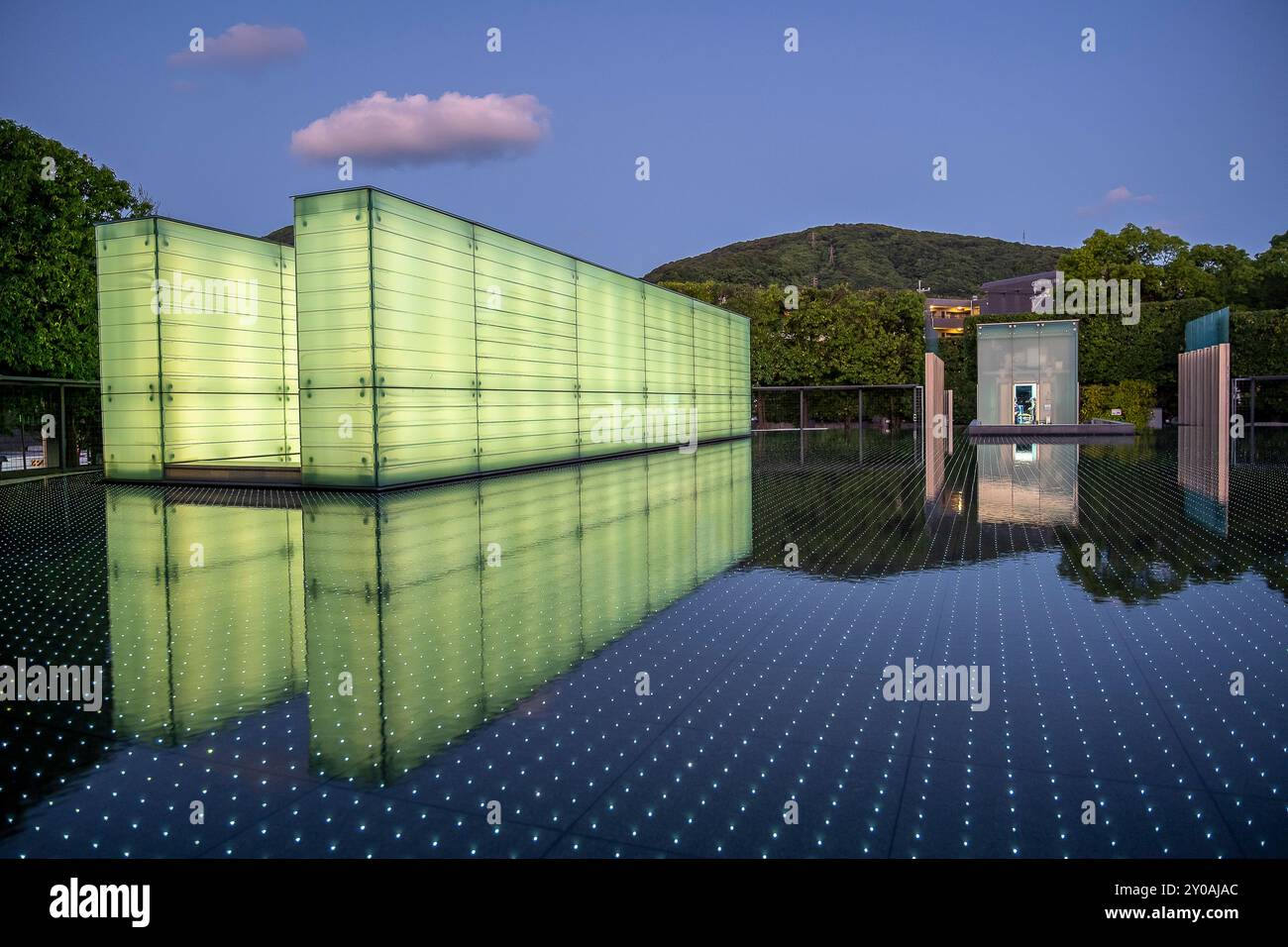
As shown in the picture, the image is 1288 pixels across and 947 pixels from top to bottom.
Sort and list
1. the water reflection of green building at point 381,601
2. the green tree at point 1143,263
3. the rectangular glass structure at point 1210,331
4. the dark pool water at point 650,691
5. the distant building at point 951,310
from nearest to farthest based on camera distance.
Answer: the dark pool water at point 650,691 < the water reflection of green building at point 381,601 < the rectangular glass structure at point 1210,331 < the green tree at point 1143,263 < the distant building at point 951,310

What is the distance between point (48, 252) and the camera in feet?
70.3

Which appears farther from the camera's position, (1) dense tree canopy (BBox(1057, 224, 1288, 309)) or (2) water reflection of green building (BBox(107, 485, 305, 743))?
(1) dense tree canopy (BBox(1057, 224, 1288, 309))

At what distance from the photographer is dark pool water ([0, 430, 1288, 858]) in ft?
10.6

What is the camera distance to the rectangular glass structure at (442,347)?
14.0m

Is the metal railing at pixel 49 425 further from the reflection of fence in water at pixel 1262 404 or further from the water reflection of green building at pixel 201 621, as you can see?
the reflection of fence in water at pixel 1262 404

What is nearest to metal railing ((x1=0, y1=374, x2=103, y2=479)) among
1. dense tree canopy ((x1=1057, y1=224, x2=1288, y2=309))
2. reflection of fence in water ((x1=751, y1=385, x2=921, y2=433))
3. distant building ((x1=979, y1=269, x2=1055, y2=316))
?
reflection of fence in water ((x1=751, y1=385, x2=921, y2=433))

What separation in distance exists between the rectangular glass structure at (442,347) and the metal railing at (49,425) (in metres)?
8.36

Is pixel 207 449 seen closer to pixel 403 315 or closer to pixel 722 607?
pixel 403 315

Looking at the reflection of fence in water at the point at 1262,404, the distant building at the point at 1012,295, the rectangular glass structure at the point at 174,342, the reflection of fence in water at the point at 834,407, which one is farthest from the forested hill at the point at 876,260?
the rectangular glass structure at the point at 174,342

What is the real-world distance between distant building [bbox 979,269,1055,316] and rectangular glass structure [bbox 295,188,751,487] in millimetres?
76500

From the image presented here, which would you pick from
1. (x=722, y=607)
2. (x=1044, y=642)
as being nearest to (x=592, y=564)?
(x=722, y=607)

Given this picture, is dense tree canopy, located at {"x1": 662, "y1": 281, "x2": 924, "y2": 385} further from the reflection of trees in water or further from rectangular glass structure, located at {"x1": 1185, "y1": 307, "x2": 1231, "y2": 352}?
the reflection of trees in water

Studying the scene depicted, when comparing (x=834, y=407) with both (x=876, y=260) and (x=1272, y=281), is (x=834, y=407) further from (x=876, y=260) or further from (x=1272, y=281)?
(x=876, y=260)

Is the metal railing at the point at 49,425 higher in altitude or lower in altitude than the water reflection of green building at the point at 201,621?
higher
